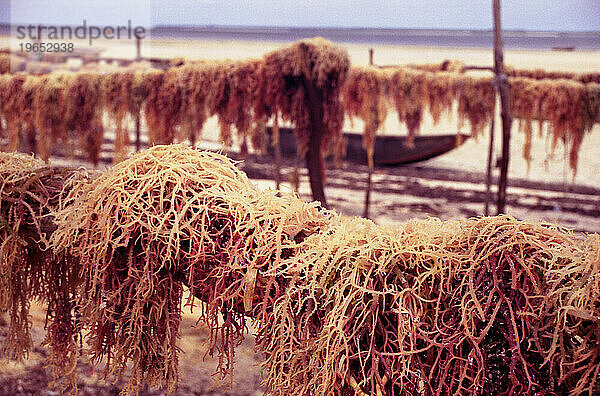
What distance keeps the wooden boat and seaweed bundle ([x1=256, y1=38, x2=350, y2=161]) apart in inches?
186

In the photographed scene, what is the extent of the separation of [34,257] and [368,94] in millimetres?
4639

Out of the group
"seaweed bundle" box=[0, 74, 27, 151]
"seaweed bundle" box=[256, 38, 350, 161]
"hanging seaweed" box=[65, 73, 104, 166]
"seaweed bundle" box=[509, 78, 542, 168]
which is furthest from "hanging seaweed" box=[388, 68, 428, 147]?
"seaweed bundle" box=[0, 74, 27, 151]

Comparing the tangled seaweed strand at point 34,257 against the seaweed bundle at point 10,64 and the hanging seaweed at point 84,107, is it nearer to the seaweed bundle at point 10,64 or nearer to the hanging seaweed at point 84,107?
the hanging seaweed at point 84,107

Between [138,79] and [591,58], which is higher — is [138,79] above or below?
below

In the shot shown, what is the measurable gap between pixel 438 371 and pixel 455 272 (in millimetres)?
234

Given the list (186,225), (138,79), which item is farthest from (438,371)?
(138,79)

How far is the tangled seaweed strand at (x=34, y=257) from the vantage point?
184 centimetres

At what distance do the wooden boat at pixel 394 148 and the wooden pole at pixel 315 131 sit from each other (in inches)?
183

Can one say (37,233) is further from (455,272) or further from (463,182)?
(463,182)

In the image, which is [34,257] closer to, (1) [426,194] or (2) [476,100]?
(2) [476,100]

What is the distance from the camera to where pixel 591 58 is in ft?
102

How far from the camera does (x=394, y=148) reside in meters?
9.95

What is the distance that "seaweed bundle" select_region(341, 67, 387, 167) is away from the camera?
20.1 feet

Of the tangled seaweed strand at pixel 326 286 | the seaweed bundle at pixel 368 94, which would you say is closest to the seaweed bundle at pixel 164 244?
the tangled seaweed strand at pixel 326 286
